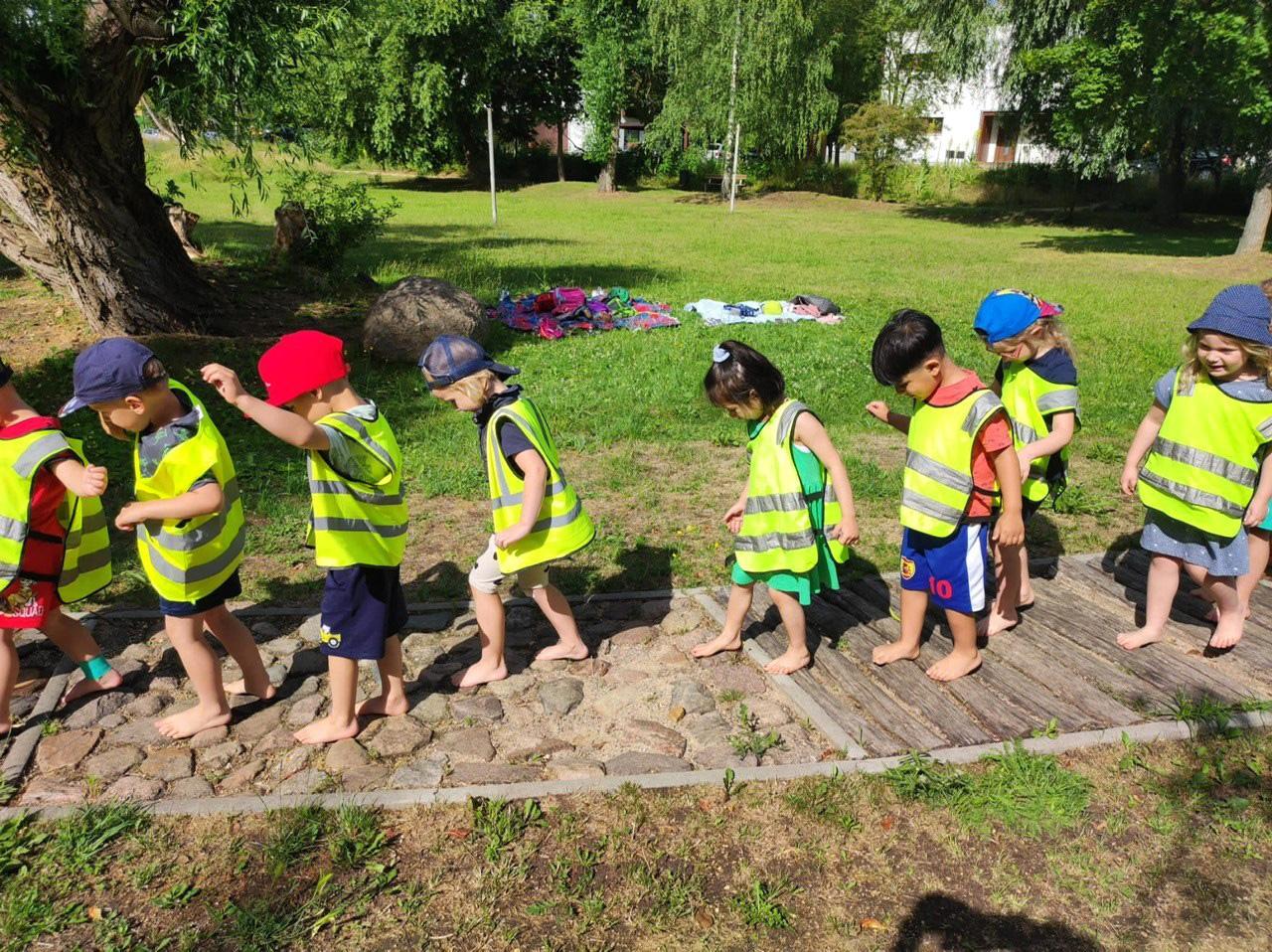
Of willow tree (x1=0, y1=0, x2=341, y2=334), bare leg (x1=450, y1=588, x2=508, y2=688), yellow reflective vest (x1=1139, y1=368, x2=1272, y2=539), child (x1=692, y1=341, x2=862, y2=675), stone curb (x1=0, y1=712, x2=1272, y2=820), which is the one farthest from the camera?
willow tree (x1=0, y1=0, x2=341, y2=334)

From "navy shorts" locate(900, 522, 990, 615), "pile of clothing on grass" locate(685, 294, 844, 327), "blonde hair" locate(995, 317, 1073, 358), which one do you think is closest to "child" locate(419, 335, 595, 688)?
"navy shorts" locate(900, 522, 990, 615)

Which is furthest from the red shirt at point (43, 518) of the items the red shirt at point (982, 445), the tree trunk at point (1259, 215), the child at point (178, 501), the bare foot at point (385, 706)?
the tree trunk at point (1259, 215)

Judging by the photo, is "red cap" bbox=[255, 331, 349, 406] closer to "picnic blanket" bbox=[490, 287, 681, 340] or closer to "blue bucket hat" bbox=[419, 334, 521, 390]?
"blue bucket hat" bbox=[419, 334, 521, 390]

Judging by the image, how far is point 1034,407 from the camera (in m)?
4.38

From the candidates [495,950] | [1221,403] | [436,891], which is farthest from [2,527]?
[1221,403]

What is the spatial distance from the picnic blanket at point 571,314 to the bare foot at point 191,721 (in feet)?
25.8

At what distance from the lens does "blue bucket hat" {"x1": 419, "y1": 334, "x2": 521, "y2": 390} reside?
3.70m

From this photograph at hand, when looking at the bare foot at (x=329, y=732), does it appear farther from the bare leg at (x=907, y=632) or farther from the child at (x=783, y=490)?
the bare leg at (x=907, y=632)

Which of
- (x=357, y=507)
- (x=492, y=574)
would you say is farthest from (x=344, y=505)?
(x=492, y=574)

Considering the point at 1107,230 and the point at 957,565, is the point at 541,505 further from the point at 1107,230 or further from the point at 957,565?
the point at 1107,230

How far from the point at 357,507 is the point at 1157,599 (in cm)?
368

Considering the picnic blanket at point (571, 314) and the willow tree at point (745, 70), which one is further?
the willow tree at point (745, 70)

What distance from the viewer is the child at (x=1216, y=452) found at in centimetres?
395

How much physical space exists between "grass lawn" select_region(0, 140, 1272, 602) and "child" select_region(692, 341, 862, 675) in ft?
4.25
